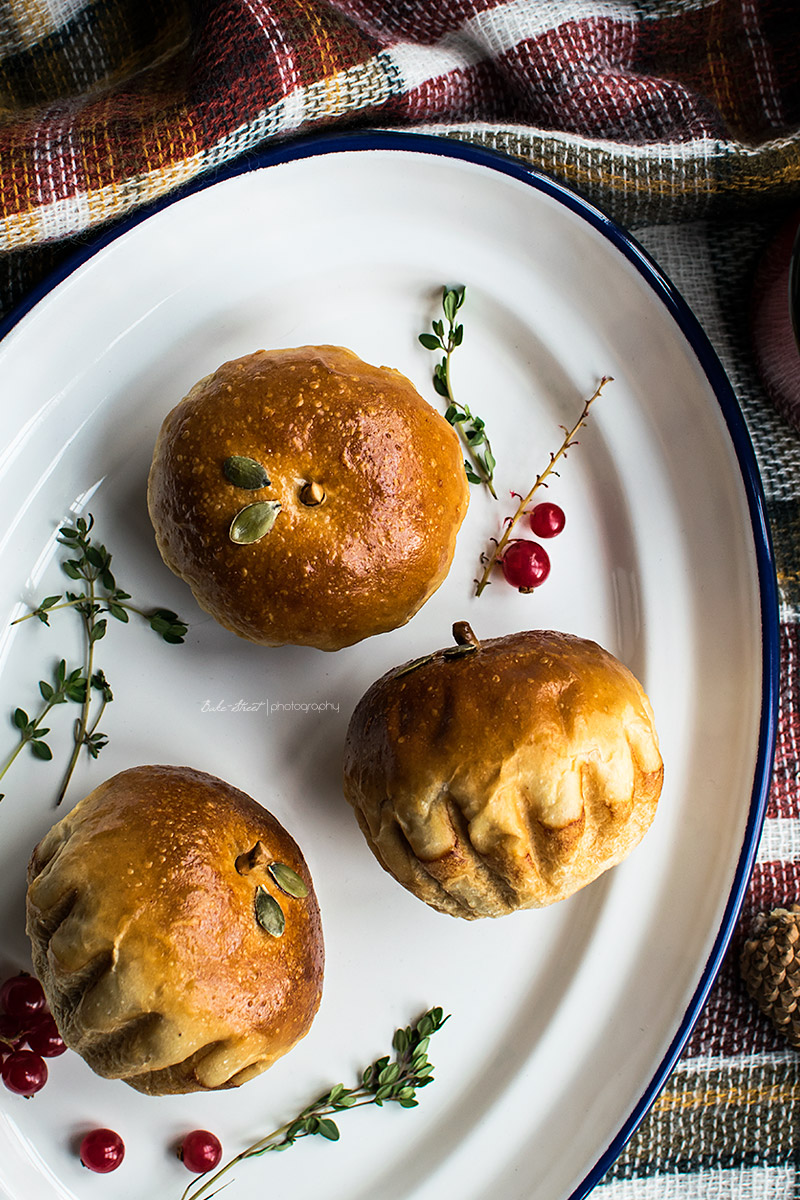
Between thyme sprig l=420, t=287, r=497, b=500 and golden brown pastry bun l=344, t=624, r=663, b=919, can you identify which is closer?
golden brown pastry bun l=344, t=624, r=663, b=919

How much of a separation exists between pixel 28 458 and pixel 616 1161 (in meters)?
1.93

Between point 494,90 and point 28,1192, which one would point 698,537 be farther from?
point 28,1192

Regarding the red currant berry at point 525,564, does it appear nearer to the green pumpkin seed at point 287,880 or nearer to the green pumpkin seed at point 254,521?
the green pumpkin seed at point 254,521

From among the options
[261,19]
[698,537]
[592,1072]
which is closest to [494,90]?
[261,19]


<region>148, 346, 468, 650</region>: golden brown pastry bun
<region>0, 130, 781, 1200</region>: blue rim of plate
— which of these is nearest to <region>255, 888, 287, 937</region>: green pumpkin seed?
<region>148, 346, 468, 650</region>: golden brown pastry bun

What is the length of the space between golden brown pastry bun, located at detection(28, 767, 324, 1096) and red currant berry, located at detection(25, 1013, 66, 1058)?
22cm

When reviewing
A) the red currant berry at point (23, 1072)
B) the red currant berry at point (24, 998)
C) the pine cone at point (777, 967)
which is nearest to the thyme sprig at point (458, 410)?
the pine cone at point (777, 967)

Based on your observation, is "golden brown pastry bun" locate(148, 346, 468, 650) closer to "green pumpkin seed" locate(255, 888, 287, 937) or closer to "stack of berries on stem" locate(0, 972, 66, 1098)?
"green pumpkin seed" locate(255, 888, 287, 937)

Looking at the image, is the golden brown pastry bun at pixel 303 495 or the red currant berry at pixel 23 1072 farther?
the red currant berry at pixel 23 1072

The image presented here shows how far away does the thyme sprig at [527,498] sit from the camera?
6.68ft

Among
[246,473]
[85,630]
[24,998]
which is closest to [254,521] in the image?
[246,473]

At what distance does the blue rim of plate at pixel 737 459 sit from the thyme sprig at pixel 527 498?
0.71 ft

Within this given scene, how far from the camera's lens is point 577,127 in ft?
6.88

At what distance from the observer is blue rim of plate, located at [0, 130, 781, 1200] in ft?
6.48
